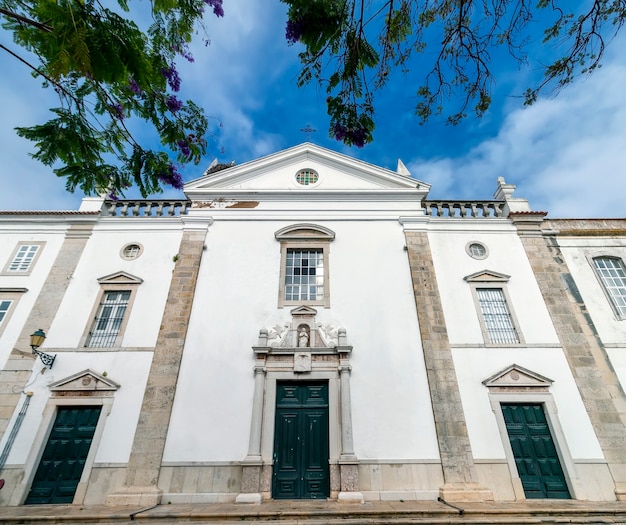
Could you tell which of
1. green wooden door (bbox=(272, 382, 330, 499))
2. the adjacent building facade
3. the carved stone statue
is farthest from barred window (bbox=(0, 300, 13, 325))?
the carved stone statue

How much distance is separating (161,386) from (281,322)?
11.0 ft

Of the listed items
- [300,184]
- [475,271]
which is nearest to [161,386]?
[300,184]

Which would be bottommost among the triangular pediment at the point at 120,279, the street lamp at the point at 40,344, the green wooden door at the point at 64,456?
the green wooden door at the point at 64,456

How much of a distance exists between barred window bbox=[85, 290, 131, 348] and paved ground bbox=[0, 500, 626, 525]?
12.3 feet

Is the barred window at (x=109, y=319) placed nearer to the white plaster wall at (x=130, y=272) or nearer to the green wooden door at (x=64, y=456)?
the white plaster wall at (x=130, y=272)

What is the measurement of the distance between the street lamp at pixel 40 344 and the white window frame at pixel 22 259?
255cm

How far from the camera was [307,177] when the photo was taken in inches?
478

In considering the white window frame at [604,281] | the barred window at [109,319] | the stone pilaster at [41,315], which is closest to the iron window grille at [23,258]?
the stone pilaster at [41,315]

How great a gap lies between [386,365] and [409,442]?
180 centimetres

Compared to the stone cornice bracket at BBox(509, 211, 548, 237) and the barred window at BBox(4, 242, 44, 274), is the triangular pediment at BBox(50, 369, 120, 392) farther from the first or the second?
the stone cornice bracket at BBox(509, 211, 548, 237)

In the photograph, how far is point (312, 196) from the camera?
11.6 meters

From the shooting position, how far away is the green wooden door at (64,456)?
7816 millimetres

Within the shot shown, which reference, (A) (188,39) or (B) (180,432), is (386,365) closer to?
(B) (180,432)

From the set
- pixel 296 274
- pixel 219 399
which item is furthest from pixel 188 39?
pixel 219 399
